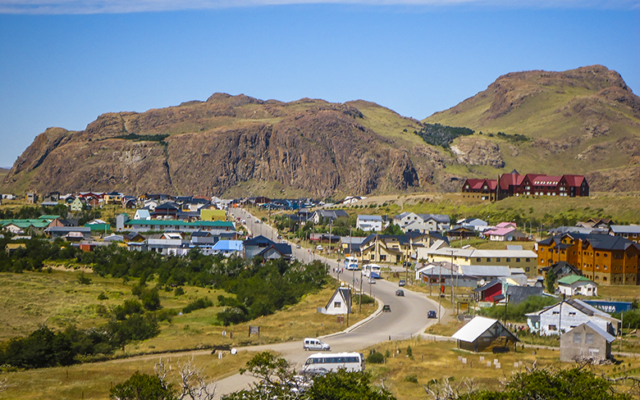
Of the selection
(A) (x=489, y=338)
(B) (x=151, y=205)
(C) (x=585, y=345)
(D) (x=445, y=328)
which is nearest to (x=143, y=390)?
(A) (x=489, y=338)

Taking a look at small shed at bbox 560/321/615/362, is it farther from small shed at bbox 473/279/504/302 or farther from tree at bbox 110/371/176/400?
small shed at bbox 473/279/504/302

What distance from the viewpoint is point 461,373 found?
29.4m

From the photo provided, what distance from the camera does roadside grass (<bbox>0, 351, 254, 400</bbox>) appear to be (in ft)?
92.3

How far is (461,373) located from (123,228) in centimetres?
8420

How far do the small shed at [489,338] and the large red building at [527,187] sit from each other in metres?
92.2

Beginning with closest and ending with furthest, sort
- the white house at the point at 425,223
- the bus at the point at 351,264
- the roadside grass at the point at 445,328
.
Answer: the roadside grass at the point at 445,328, the bus at the point at 351,264, the white house at the point at 425,223

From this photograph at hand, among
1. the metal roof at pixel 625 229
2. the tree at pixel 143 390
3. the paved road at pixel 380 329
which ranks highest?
the metal roof at pixel 625 229

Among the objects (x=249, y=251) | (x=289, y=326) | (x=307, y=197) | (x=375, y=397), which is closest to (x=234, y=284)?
(x=249, y=251)

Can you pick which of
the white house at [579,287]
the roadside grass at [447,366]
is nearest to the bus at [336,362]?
the roadside grass at [447,366]

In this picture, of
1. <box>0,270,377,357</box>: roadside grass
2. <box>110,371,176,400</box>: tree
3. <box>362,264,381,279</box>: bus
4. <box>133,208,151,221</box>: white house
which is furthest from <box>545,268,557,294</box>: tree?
<box>133,208,151,221</box>: white house

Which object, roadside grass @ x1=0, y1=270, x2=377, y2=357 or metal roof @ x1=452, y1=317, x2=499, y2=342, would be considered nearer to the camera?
metal roof @ x1=452, y1=317, x2=499, y2=342

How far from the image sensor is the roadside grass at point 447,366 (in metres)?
27.7

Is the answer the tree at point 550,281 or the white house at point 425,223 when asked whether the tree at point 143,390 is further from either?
the white house at point 425,223

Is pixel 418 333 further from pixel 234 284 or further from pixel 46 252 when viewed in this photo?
pixel 46 252
